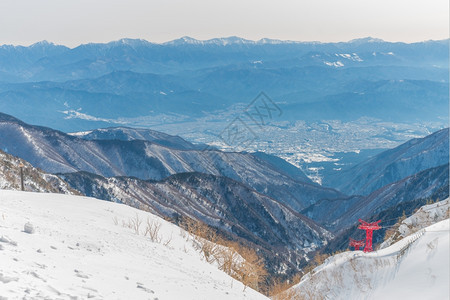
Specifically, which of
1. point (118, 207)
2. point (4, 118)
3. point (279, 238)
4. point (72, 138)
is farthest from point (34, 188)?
point (4, 118)

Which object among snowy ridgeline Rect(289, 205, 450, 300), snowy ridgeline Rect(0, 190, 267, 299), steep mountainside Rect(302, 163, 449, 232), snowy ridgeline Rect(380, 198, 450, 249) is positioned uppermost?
snowy ridgeline Rect(0, 190, 267, 299)

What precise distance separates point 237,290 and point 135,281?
4.54 meters

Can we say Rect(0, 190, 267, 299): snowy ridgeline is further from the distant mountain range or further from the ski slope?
the distant mountain range

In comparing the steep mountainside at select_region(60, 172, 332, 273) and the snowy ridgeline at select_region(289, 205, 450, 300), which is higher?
the snowy ridgeline at select_region(289, 205, 450, 300)

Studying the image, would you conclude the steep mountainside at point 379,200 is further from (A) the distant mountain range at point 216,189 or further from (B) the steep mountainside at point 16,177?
(B) the steep mountainside at point 16,177

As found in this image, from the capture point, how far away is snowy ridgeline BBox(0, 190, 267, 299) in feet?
35.1

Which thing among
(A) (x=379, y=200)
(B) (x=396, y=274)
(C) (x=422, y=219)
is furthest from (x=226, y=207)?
(B) (x=396, y=274)

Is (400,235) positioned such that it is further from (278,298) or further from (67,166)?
(67,166)

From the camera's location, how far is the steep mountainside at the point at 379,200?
122 m

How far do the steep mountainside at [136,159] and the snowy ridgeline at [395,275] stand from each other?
471 ft

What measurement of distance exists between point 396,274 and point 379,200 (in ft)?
411

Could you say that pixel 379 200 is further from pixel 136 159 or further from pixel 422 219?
pixel 422 219

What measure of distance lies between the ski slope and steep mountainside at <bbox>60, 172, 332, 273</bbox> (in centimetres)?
6377

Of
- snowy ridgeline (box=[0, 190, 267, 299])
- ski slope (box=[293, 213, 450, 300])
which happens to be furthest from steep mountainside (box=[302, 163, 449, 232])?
snowy ridgeline (box=[0, 190, 267, 299])
